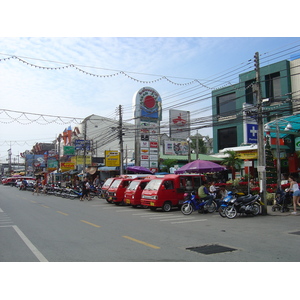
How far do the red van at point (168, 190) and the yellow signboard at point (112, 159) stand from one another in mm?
15811

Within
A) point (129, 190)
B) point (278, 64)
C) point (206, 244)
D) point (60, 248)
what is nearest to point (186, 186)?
point (129, 190)

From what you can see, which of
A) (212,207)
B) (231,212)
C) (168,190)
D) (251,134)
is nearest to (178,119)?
(251,134)

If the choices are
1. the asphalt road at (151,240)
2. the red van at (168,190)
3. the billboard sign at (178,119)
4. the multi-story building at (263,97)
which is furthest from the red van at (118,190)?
the billboard sign at (178,119)

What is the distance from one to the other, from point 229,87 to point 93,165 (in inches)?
841

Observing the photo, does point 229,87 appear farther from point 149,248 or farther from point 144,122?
point 149,248

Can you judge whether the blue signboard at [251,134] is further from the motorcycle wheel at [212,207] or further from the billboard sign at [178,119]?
the billboard sign at [178,119]

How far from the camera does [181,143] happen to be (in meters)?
39.8

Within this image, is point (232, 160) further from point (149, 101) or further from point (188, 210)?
point (188, 210)

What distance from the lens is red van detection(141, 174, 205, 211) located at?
1705 cm

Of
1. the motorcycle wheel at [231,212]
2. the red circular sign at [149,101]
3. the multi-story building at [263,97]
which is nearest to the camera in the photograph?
the motorcycle wheel at [231,212]

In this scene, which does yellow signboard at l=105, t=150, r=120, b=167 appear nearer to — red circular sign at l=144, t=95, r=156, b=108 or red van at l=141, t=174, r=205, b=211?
red circular sign at l=144, t=95, r=156, b=108

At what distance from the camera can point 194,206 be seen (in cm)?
1597

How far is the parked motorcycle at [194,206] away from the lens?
15.8 m

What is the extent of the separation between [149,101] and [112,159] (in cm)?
742
